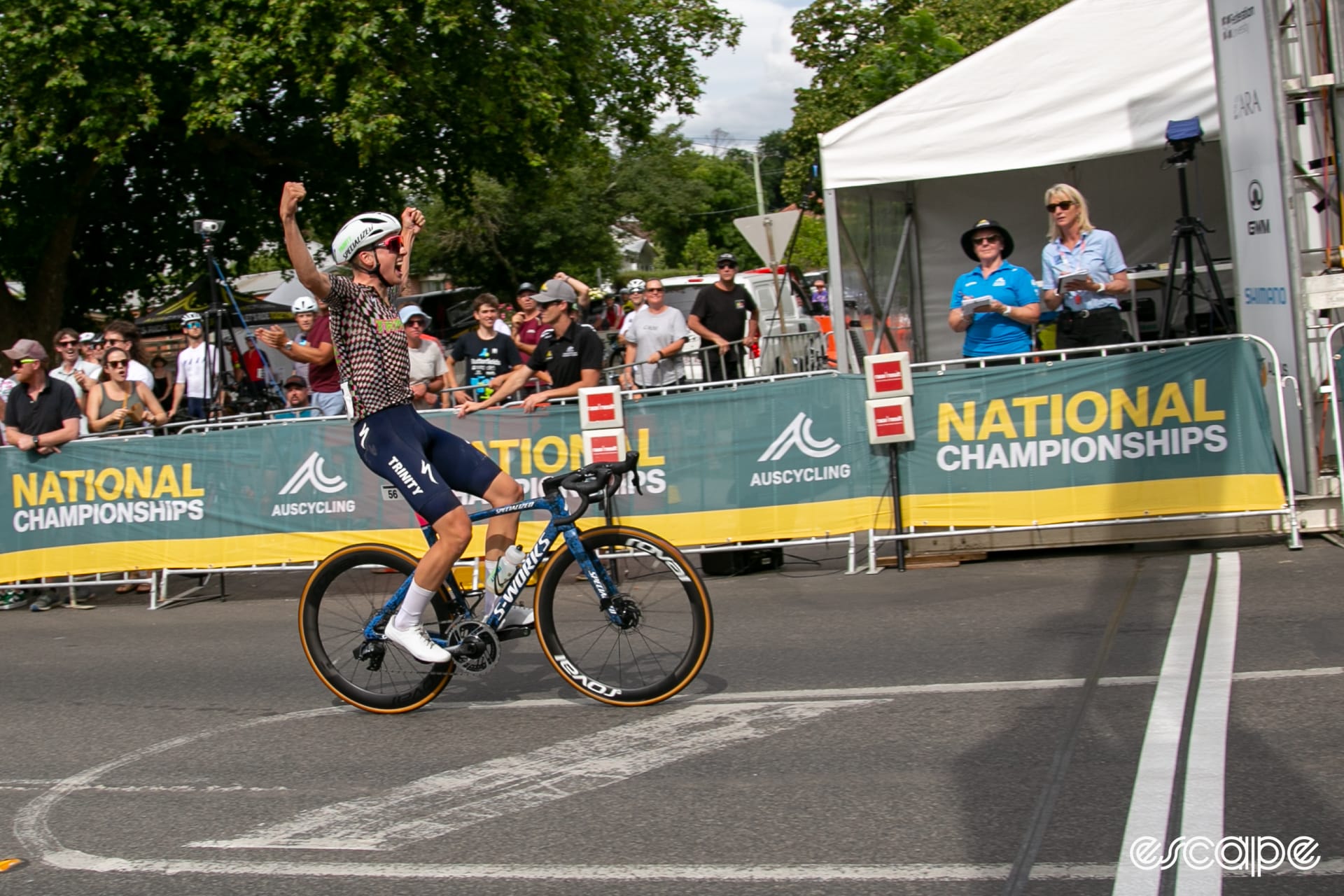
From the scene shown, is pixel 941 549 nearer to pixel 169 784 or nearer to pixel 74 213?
pixel 169 784

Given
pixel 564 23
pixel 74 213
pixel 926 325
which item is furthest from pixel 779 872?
pixel 74 213

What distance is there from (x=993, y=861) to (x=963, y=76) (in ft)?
26.5

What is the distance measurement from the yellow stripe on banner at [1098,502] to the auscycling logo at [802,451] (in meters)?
0.55

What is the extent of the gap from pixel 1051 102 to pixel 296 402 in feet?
27.4

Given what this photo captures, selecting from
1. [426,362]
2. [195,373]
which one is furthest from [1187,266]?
[195,373]

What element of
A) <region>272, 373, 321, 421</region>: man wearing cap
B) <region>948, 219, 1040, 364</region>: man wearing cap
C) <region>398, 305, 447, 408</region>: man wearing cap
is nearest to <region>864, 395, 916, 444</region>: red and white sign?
<region>948, 219, 1040, 364</region>: man wearing cap

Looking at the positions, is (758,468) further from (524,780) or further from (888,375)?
(524,780)

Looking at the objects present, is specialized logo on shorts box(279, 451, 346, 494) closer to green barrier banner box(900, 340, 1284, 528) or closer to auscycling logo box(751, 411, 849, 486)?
auscycling logo box(751, 411, 849, 486)

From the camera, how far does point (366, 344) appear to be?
5.87 m

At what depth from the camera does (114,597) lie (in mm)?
11250

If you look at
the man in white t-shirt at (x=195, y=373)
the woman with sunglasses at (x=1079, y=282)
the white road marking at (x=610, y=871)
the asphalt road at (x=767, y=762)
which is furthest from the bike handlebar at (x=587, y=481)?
the man in white t-shirt at (x=195, y=373)

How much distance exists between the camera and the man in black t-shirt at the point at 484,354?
11945 mm

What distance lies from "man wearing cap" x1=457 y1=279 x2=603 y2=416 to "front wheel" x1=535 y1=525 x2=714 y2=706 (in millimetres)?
4030

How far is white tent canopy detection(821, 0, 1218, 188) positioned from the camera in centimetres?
1042
